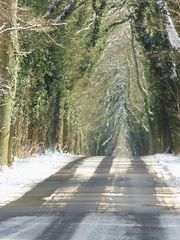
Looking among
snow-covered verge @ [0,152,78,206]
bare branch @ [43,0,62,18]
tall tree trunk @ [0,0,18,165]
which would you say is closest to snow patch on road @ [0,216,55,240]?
snow-covered verge @ [0,152,78,206]

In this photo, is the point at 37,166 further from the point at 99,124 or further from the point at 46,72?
the point at 99,124

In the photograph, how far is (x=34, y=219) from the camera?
29.2 feet

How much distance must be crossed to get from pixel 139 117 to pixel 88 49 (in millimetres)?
21636

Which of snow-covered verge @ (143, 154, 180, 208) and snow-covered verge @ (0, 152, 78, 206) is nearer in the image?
snow-covered verge @ (143, 154, 180, 208)

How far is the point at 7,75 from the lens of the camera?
1806cm

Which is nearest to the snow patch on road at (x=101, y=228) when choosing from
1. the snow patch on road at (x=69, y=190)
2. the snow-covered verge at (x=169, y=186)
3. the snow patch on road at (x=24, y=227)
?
the snow patch on road at (x=24, y=227)

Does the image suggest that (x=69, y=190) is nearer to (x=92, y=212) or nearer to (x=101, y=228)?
(x=92, y=212)

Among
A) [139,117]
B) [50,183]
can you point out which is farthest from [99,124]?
[50,183]

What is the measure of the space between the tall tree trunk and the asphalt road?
10.2ft

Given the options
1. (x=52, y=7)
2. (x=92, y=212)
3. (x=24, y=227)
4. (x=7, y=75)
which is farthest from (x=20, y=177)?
(x=52, y=7)

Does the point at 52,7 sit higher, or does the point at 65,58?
the point at 52,7

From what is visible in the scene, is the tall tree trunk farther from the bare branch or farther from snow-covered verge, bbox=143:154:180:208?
the bare branch

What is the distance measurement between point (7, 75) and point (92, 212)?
926cm

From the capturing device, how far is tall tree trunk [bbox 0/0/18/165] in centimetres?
1770
